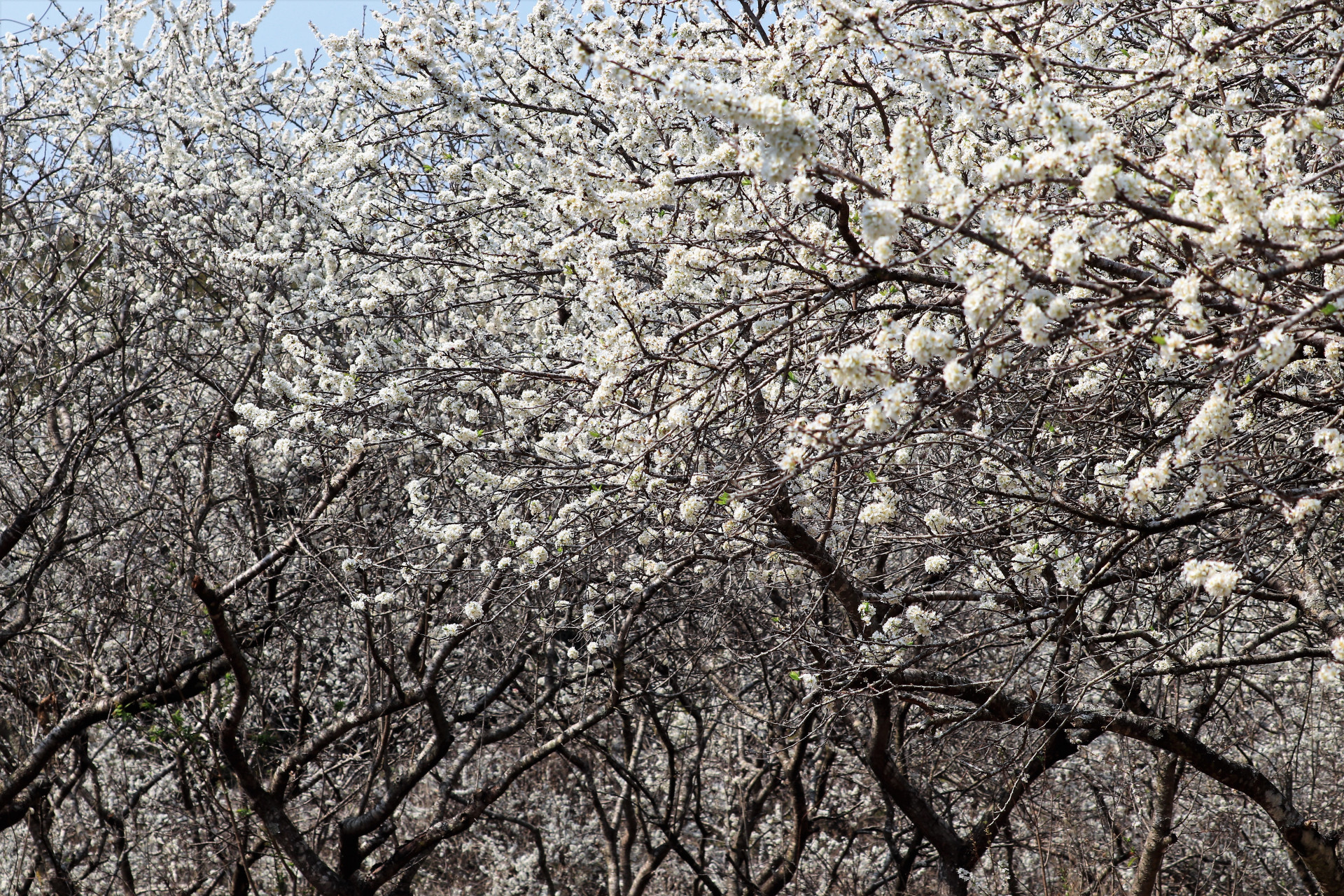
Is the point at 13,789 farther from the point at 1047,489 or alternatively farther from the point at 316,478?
the point at 1047,489

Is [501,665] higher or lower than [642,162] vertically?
lower

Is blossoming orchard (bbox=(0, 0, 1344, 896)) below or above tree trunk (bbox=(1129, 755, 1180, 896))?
above

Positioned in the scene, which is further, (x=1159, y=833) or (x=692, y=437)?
(x=1159, y=833)

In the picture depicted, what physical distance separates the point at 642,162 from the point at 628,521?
1697mm

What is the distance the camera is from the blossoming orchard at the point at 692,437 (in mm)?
2744

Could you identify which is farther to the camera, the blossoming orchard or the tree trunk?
the tree trunk

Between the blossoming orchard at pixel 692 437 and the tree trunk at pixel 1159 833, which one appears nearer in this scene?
the blossoming orchard at pixel 692 437

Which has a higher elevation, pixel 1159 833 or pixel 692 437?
pixel 692 437

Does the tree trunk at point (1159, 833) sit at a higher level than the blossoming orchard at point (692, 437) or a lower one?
lower

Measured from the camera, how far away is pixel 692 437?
370cm

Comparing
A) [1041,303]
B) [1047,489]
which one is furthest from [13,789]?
[1041,303]

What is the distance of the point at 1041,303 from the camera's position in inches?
92.0

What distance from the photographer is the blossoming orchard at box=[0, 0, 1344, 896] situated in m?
2.74

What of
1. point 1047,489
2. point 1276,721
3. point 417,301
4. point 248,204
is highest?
point 248,204
